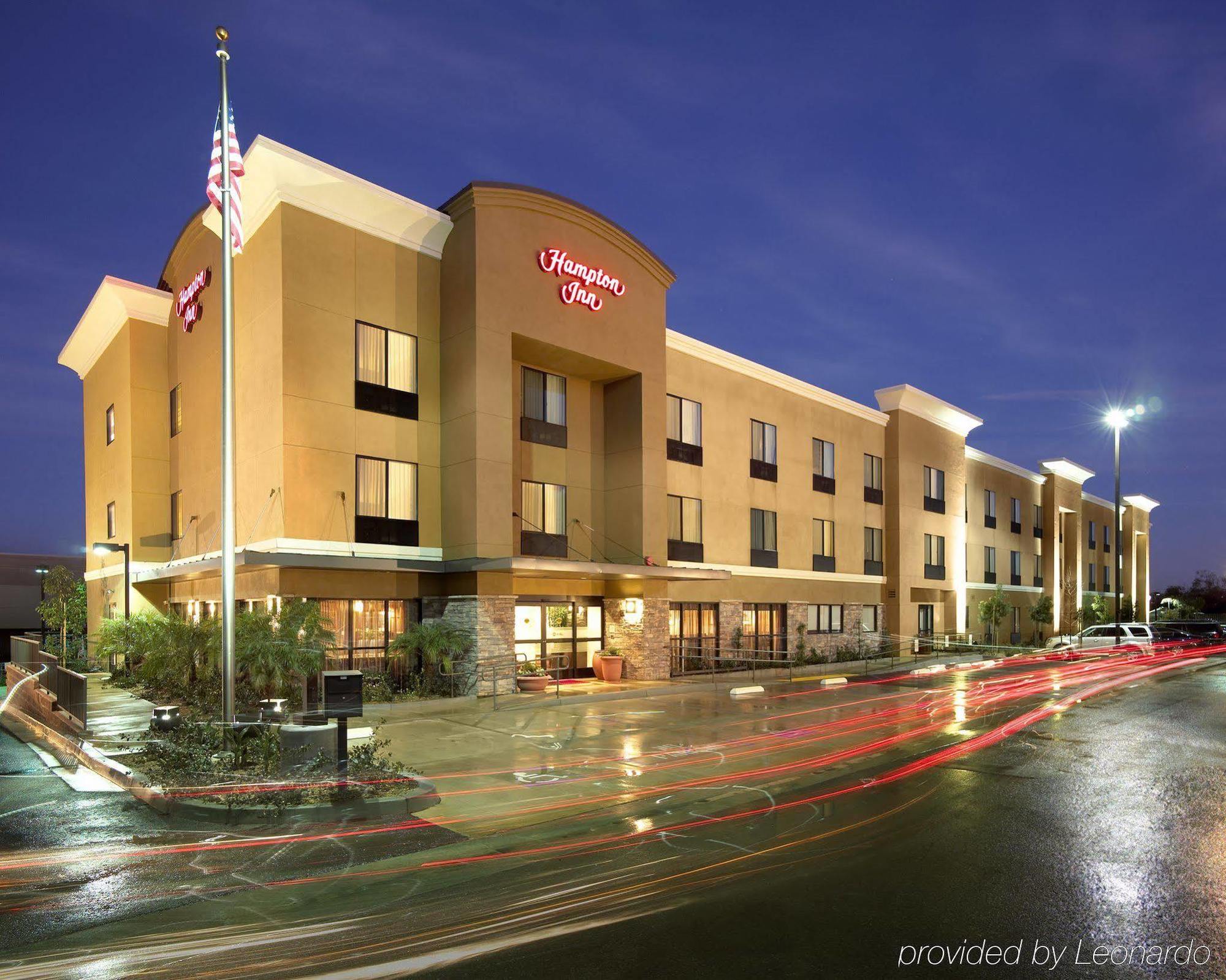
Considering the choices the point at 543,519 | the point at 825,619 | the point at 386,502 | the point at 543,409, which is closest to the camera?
the point at 386,502

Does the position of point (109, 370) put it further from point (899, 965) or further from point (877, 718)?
point (899, 965)

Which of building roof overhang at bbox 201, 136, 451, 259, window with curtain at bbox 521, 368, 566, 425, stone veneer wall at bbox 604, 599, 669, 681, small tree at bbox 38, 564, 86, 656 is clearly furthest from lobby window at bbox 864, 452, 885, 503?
small tree at bbox 38, 564, 86, 656

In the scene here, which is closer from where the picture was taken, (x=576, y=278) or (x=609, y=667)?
(x=576, y=278)

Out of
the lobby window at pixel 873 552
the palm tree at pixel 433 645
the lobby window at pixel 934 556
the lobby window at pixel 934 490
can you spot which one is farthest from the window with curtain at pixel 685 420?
the lobby window at pixel 934 556

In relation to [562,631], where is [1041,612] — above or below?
below

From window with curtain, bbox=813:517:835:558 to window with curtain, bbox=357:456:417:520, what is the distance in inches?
795

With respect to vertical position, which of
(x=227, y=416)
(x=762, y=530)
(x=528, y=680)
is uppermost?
(x=227, y=416)

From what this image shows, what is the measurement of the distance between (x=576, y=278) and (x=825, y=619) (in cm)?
2037

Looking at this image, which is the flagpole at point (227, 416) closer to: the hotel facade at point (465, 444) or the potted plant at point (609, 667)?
the hotel facade at point (465, 444)

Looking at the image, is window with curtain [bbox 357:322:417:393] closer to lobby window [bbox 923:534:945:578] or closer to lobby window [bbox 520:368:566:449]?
lobby window [bbox 520:368:566:449]

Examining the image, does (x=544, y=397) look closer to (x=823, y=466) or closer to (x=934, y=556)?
(x=823, y=466)

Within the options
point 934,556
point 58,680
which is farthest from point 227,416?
point 934,556

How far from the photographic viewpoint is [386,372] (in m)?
22.9

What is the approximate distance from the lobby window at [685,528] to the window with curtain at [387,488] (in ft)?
33.7
